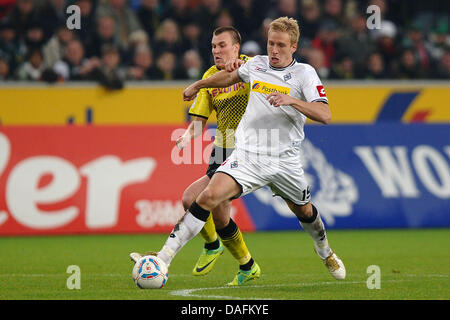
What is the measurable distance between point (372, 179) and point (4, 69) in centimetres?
703

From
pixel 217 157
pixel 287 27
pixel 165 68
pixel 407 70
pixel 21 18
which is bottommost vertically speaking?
pixel 407 70

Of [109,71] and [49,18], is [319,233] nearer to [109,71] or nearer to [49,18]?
[109,71]

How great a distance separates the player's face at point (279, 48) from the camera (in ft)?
25.8

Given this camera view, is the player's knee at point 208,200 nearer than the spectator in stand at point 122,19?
Yes

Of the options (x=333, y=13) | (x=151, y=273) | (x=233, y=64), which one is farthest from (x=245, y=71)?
(x=333, y=13)

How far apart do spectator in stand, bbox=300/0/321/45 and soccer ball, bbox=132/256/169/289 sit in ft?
36.1

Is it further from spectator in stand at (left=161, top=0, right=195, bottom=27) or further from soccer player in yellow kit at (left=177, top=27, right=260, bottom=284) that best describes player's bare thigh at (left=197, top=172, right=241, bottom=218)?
spectator in stand at (left=161, top=0, right=195, bottom=27)

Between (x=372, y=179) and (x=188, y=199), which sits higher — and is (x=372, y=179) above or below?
below

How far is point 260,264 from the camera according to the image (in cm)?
1023

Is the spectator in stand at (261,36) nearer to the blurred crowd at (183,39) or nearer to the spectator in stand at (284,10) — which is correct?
the blurred crowd at (183,39)

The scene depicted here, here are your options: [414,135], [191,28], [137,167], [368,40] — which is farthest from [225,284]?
[368,40]

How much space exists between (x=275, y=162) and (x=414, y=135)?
7208 mm

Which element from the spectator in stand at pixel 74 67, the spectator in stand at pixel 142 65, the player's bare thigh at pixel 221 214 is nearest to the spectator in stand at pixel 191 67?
the spectator in stand at pixel 142 65

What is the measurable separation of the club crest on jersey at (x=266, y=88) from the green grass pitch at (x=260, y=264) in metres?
1.79
